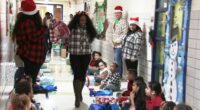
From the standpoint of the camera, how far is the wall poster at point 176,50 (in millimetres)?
4488

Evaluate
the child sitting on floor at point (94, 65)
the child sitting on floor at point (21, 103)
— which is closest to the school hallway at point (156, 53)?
the child sitting on floor at point (94, 65)

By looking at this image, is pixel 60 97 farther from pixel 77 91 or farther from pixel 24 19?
pixel 24 19

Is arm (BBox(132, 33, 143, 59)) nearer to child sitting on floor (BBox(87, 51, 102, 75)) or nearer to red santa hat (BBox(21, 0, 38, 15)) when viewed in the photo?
child sitting on floor (BBox(87, 51, 102, 75))

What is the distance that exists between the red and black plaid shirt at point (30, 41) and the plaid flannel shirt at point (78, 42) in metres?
0.54

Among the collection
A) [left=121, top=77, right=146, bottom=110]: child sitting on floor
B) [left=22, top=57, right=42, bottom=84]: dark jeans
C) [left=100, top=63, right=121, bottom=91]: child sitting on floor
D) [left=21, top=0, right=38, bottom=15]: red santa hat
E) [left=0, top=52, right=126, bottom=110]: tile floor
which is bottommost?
[left=0, top=52, right=126, bottom=110]: tile floor

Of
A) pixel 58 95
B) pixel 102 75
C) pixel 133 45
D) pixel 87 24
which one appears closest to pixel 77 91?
pixel 58 95

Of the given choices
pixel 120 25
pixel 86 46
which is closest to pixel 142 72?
pixel 120 25

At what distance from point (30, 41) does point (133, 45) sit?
6.99 ft

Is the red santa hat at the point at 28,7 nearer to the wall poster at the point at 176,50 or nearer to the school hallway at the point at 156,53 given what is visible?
the school hallway at the point at 156,53

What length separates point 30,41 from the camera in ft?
17.2

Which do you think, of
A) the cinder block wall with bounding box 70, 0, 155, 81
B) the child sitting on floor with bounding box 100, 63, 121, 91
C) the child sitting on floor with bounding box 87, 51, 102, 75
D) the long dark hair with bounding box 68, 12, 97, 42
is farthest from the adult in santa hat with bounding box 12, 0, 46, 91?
the child sitting on floor with bounding box 87, 51, 102, 75

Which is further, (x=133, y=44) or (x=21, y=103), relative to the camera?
(x=133, y=44)

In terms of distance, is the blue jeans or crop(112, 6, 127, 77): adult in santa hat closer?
crop(112, 6, 127, 77): adult in santa hat

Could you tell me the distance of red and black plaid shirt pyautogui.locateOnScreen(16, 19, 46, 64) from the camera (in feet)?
16.9
